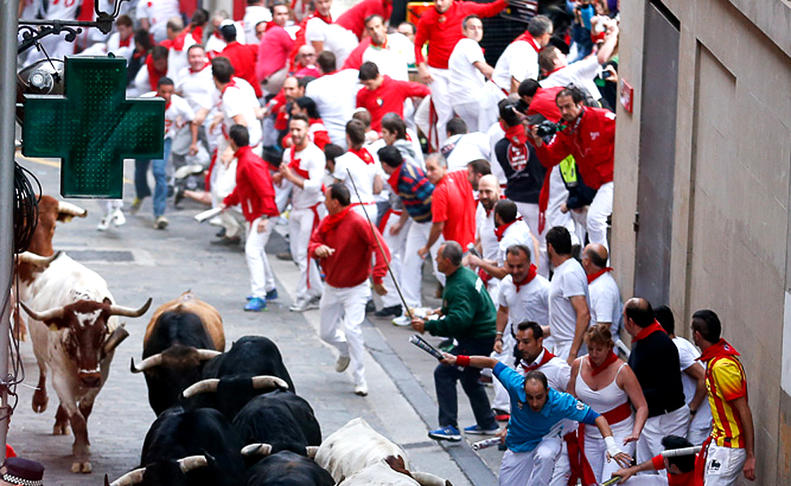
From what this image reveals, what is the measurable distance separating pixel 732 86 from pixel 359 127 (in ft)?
21.2

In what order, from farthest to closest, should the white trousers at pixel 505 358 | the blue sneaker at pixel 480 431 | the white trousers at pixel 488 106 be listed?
the white trousers at pixel 488 106 < the white trousers at pixel 505 358 < the blue sneaker at pixel 480 431

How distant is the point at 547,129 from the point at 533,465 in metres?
4.63

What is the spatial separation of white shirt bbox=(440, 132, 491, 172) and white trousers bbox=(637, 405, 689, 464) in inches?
257

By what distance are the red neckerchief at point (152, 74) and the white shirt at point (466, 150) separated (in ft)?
25.1

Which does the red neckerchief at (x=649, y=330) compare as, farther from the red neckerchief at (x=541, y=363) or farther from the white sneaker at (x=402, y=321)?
the white sneaker at (x=402, y=321)

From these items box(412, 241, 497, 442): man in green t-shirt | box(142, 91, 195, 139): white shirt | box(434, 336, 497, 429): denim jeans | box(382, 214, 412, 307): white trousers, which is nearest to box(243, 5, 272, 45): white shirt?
box(142, 91, 195, 139): white shirt

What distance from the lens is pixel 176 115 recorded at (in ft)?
70.5

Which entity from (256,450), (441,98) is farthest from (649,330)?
(441,98)

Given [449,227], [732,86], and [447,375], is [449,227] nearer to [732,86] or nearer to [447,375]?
[447,375]

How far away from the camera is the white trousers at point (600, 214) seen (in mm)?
14156

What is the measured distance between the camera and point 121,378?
14.5 metres

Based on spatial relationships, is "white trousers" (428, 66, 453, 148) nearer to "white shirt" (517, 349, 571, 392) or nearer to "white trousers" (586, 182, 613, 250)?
"white trousers" (586, 182, 613, 250)

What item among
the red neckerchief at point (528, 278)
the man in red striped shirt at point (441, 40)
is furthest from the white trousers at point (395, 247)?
the red neckerchief at point (528, 278)

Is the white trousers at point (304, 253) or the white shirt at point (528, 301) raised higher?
the white shirt at point (528, 301)
